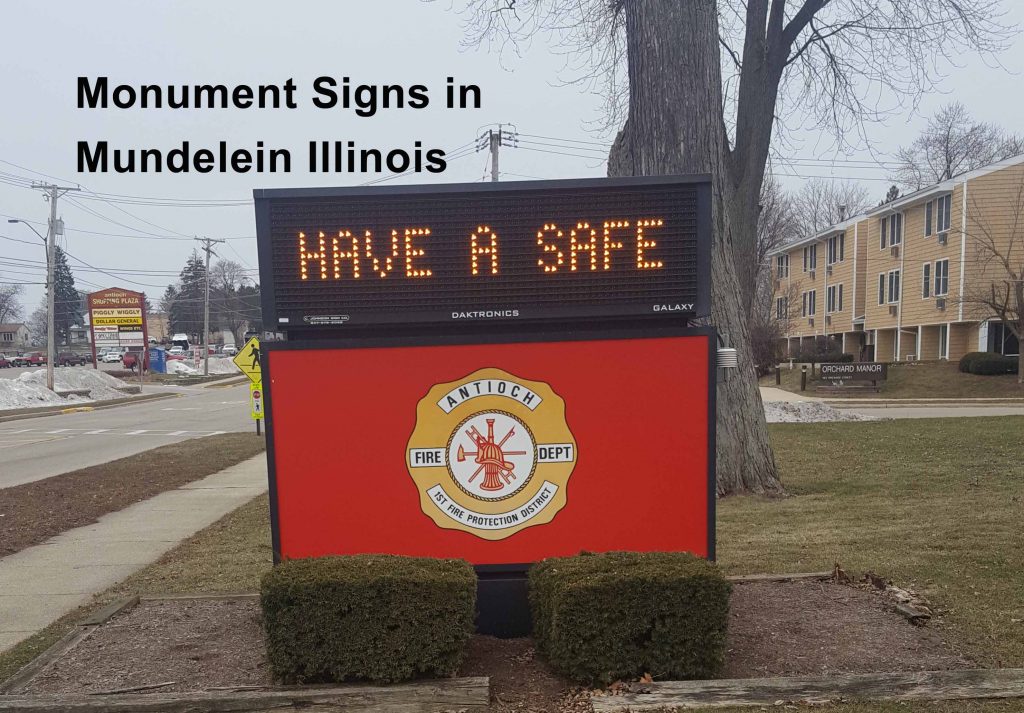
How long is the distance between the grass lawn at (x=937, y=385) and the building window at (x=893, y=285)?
19.2 ft

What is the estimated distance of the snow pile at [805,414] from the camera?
61.7 feet

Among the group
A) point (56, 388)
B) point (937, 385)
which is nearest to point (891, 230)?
point (937, 385)

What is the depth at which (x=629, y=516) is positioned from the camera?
15.0ft

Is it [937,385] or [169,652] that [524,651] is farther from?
[937,385]

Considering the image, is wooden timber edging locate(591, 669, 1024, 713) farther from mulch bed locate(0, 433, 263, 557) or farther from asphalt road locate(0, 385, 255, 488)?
asphalt road locate(0, 385, 255, 488)

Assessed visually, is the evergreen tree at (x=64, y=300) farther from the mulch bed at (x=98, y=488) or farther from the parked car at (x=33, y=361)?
the mulch bed at (x=98, y=488)

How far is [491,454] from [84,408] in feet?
119

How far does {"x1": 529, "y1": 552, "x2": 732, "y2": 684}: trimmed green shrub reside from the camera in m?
3.72

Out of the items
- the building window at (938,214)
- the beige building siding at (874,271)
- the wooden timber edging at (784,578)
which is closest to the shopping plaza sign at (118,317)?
the beige building siding at (874,271)

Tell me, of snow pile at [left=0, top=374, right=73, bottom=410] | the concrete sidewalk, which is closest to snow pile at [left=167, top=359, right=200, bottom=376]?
snow pile at [left=0, top=374, right=73, bottom=410]

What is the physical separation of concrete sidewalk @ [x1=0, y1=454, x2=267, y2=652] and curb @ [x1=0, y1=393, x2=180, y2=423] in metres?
22.4

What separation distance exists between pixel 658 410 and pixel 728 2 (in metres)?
11.0

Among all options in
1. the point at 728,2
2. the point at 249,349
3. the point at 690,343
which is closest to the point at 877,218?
the point at 728,2

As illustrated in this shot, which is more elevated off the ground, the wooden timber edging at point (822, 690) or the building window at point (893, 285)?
the building window at point (893, 285)
